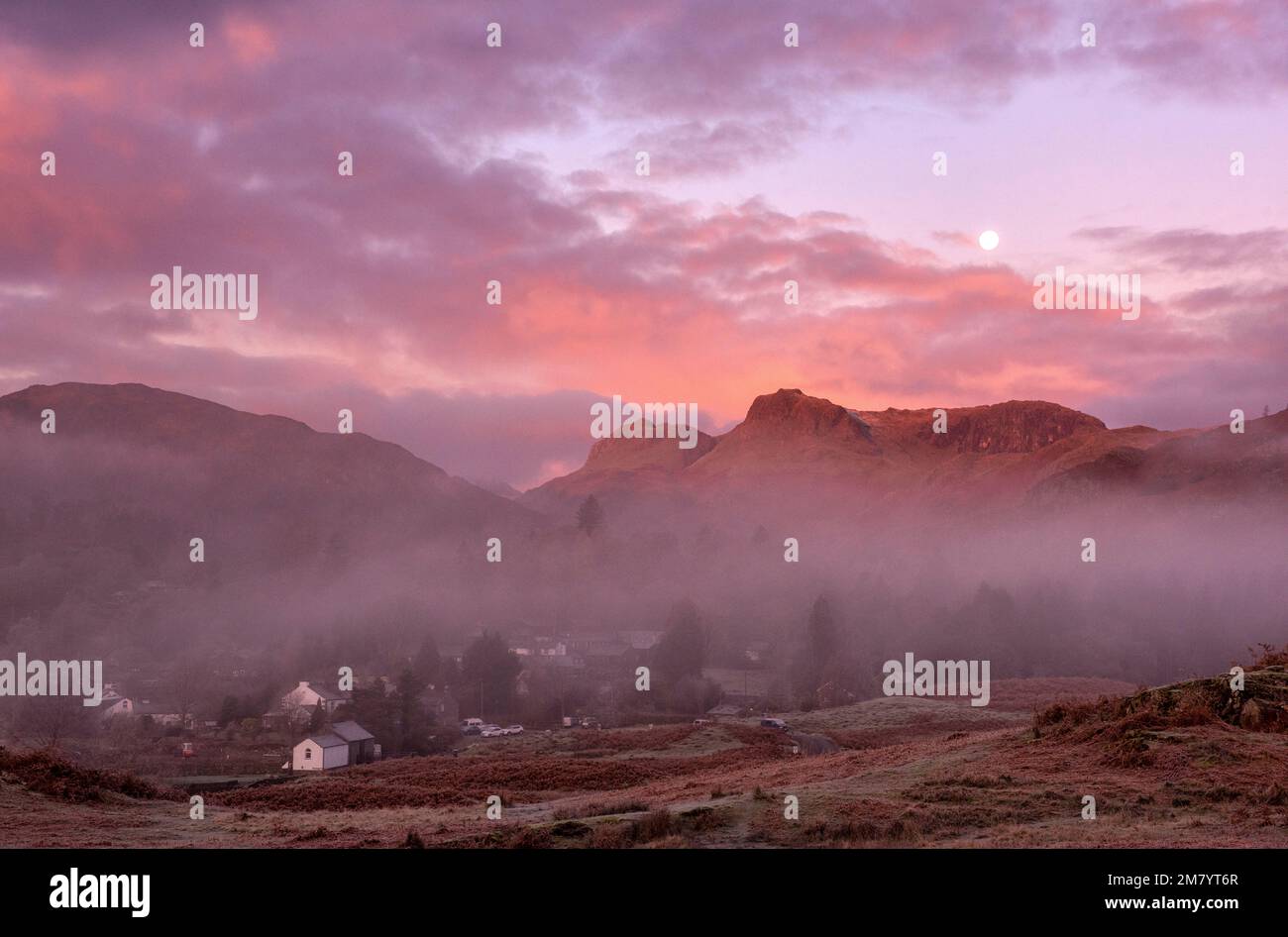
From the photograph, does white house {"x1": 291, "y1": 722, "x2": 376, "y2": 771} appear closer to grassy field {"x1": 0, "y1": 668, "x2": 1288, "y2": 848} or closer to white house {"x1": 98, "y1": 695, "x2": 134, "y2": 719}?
grassy field {"x1": 0, "y1": 668, "x2": 1288, "y2": 848}

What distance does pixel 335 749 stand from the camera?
73.4 metres

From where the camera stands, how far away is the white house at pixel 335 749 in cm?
7075

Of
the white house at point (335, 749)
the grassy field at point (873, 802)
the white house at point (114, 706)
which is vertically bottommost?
the white house at point (335, 749)

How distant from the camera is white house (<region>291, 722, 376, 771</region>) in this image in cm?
7075

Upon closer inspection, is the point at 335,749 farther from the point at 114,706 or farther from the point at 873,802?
the point at 873,802

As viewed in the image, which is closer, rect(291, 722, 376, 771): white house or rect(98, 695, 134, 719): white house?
rect(291, 722, 376, 771): white house

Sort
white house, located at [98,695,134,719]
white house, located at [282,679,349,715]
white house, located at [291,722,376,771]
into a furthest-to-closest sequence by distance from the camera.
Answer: white house, located at [98,695,134,719] → white house, located at [282,679,349,715] → white house, located at [291,722,376,771]

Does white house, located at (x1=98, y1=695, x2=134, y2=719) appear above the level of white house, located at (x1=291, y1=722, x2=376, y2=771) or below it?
above

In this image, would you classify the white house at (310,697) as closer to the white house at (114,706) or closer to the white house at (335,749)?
the white house at (114,706)

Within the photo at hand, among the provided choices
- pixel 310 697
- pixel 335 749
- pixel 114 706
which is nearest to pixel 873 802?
pixel 335 749

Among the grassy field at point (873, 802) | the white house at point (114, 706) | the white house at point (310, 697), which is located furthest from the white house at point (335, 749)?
the white house at point (114, 706)

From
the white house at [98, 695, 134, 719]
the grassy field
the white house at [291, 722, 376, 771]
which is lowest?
the white house at [291, 722, 376, 771]

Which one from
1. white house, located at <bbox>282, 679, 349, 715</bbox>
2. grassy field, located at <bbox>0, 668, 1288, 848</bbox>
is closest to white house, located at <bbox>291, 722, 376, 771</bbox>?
white house, located at <bbox>282, 679, 349, 715</bbox>

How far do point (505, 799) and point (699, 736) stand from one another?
35.1 meters
